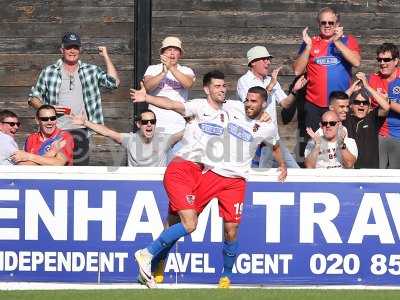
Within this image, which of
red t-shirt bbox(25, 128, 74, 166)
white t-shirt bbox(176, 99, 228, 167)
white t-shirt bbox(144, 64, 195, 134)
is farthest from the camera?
white t-shirt bbox(144, 64, 195, 134)

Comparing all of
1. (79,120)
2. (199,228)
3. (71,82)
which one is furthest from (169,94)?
(199,228)

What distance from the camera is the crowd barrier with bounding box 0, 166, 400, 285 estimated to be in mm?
11742

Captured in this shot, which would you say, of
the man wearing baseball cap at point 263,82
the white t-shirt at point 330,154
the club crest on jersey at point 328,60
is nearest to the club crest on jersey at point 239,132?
the white t-shirt at point 330,154

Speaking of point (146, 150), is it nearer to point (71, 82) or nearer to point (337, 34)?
point (71, 82)

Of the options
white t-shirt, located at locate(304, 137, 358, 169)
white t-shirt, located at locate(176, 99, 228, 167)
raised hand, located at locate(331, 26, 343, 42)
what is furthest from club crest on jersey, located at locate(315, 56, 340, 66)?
white t-shirt, located at locate(176, 99, 228, 167)

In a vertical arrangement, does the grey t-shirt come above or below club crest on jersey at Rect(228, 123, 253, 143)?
below

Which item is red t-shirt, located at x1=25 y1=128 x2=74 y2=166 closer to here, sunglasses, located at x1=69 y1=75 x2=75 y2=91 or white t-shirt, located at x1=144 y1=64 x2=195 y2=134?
sunglasses, located at x1=69 y1=75 x2=75 y2=91

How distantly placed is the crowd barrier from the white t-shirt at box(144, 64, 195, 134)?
133cm

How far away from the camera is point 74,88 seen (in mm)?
13078

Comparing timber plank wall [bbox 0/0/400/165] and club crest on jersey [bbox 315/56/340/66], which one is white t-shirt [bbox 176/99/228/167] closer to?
club crest on jersey [bbox 315/56/340/66]

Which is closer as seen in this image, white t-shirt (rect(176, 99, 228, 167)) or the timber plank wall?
white t-shirt (rect(176, 99, 228, 167))

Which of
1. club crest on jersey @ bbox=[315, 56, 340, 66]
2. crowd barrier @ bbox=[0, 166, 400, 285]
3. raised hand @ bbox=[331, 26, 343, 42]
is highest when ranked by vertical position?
raised hand @ bbox=[331, 26, 343, 42]

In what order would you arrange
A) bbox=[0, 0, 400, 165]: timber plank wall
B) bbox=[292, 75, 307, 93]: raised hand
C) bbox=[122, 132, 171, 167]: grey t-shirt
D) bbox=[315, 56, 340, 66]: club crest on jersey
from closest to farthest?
bbox=[122, 132, 171, 167]: grey t-shirt
bbox=[315, 56, 340, 66]: club crest on jersey
bbox=[292, 75, 307, 93]: raised hand
bbox=[0, 0, 400, 165]: timber plank wall

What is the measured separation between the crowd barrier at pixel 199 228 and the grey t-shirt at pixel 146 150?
0.68m
